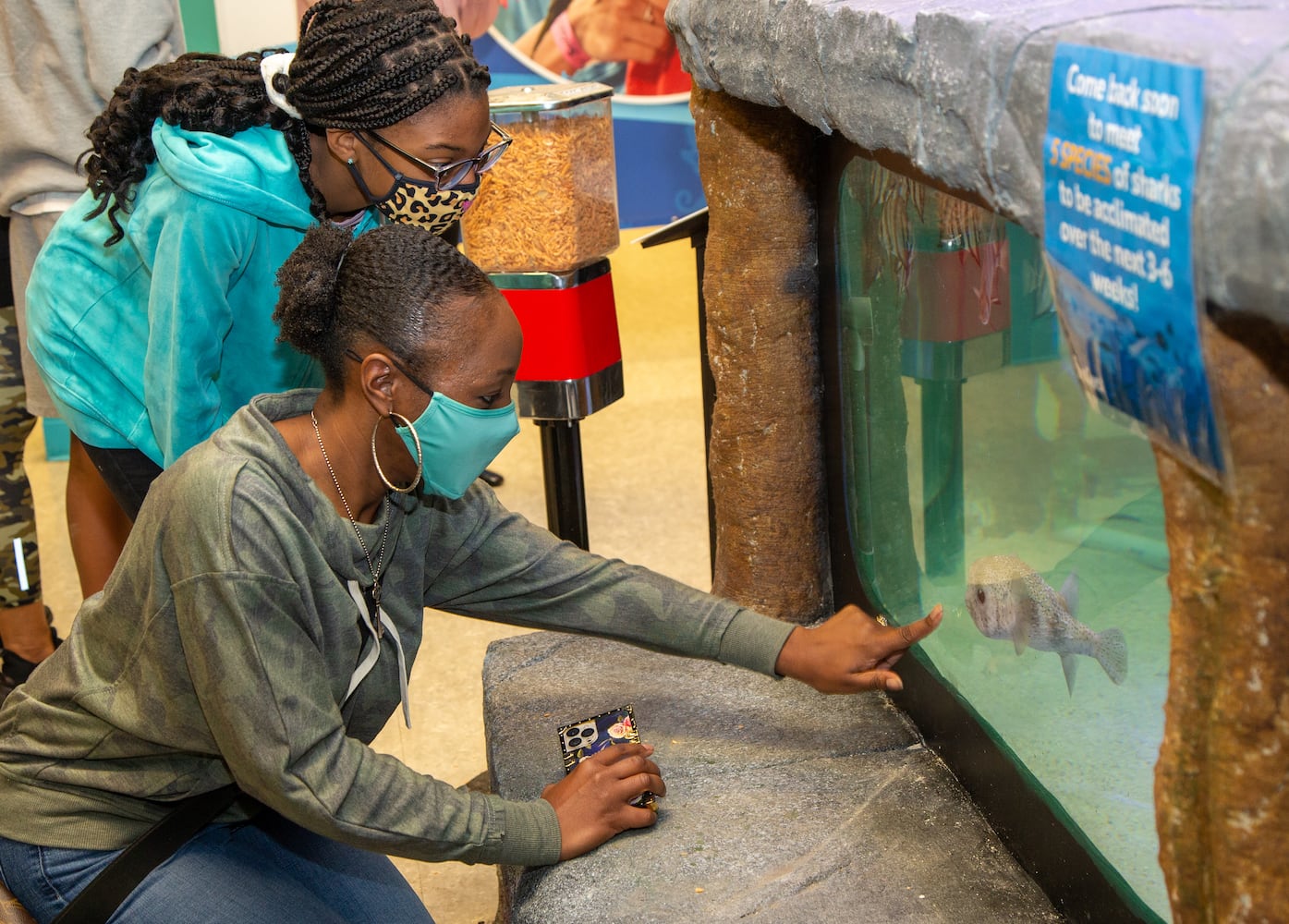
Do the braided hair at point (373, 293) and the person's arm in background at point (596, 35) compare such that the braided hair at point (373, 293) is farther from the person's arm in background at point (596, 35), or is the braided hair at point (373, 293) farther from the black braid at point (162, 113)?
the person's arm in background at point (596, 35)

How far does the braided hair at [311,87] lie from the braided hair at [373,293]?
1.22ft

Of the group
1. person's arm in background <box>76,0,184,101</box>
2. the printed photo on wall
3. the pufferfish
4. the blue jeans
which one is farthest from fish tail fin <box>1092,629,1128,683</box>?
the printed photo on wall

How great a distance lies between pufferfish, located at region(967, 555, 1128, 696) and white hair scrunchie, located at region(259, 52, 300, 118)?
3.97 feet

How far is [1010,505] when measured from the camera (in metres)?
1.65

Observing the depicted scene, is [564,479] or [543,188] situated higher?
[543,188]

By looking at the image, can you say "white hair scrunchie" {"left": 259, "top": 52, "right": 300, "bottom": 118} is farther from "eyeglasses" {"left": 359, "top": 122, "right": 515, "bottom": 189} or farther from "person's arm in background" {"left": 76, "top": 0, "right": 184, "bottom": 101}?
"person's arm in background" {"left": 76, "top": 0, "right": 184, "bottom": 101}

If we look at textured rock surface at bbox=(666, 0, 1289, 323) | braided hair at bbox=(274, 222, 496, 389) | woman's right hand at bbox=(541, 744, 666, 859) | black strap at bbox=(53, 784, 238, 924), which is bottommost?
woman's right hand at bbox=(541, 744, 666, 859)

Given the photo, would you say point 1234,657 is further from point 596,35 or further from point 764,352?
point 596,35

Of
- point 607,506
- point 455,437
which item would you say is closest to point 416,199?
point 455,437

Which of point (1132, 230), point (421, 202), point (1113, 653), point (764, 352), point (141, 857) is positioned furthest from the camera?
point (764, 352)

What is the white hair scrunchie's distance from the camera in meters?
2.03

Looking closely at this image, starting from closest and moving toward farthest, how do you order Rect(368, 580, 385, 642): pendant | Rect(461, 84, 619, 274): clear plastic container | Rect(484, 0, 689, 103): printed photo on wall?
1. Rect(368, 580, 385, 642): pendant
2. Rect(461, 84, 619, 274): clear plastic container
3. Rect(484, 0, 689, 103): printed photo on wall

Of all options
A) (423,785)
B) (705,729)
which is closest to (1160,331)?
(423,785)

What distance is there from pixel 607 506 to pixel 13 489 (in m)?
1.78
